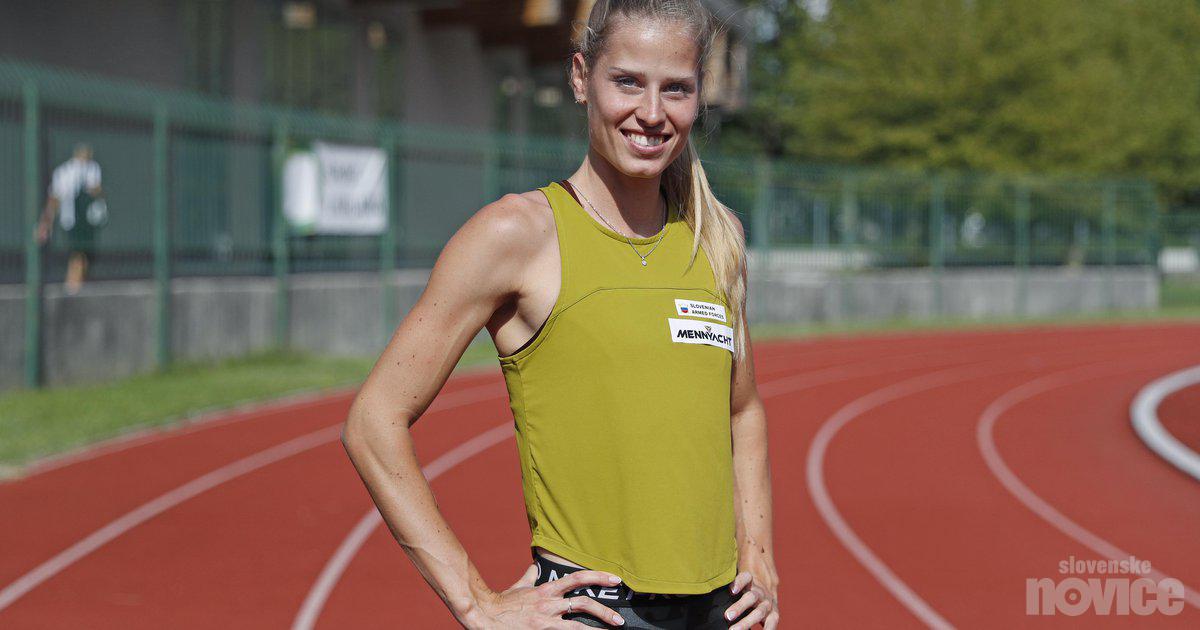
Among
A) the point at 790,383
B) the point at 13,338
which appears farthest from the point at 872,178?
the point at 13,338

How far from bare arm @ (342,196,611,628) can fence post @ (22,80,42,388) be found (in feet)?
37.1

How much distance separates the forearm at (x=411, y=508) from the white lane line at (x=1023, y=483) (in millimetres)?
5446

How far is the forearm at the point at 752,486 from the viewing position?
2.40 meters

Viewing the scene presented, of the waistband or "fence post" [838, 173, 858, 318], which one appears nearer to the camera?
the waistband

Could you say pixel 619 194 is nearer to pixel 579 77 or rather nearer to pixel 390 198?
pixel 579 77

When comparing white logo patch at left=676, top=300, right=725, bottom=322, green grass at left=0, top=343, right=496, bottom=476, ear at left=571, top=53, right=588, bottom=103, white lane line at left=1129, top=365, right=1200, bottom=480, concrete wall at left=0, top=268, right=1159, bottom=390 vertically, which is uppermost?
ear at left=571, top=53, right=588, bottom=103

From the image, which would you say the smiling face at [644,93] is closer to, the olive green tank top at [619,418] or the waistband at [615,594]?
the olive green tank top at [619,418]

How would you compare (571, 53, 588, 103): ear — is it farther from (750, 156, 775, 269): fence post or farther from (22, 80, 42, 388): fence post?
(750, 156, 775, 269): fence post

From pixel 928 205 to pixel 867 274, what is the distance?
229 centimetres

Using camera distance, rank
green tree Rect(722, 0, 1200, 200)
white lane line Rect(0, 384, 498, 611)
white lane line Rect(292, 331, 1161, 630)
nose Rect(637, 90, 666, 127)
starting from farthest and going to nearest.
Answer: green tree Rect(722, 0, 1200, 200), white lane line Rect(0, 384, 498, 611), white lane line Rect(292, 331, 1161, 630), nose Rect(637, 90, 666, 127)

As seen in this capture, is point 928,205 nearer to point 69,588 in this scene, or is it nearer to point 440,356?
point 69,588

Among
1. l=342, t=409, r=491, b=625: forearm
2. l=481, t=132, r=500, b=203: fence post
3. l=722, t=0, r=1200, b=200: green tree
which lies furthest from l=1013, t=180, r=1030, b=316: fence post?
l=342, t=409, r=491, b=625: forearm

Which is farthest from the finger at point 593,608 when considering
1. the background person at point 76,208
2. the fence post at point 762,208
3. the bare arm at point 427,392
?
the fence post at point 762,208

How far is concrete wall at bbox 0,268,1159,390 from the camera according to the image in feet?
42.8
